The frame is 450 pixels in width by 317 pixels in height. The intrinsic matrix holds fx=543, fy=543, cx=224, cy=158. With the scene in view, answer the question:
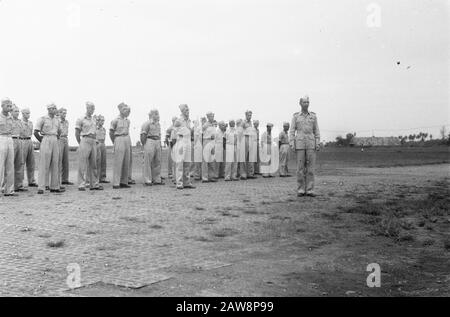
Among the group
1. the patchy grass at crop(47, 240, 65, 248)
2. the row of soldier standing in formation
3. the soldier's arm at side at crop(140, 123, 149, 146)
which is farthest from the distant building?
the patchy grass at crop(47, 240, 65, 248)

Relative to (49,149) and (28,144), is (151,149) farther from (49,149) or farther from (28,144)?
(28,144)

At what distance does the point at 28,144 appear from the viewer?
15.6m

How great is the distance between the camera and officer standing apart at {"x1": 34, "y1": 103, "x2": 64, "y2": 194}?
13875 millimetres

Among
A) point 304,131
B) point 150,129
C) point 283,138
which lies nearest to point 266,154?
point 283,138

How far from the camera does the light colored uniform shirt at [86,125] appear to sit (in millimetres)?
14312

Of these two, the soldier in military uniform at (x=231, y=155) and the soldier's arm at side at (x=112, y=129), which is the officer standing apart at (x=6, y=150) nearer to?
the soldier's arm at side at (x=112, y=129)

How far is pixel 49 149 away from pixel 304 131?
652cm

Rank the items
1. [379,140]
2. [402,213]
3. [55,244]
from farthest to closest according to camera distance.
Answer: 1. [379,140]
2. [402,213]
3. [55,244]

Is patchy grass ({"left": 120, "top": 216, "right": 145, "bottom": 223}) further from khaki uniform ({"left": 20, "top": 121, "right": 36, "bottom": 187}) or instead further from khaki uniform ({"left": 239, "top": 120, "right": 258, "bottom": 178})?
khaki uniform ({"left": 239, "top": 120, "right": 258, "bottom": 178})

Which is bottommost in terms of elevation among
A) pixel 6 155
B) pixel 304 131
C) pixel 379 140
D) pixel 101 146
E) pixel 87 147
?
pixel 6 155

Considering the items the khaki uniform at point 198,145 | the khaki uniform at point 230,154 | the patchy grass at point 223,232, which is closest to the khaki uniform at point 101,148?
the khaki uniform at point 198,145

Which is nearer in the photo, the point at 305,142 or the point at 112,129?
the point at 305,142

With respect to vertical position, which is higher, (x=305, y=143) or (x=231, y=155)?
(x=305, y=143)

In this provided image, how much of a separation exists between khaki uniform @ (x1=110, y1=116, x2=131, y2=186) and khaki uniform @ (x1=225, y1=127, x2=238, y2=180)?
4.36m
